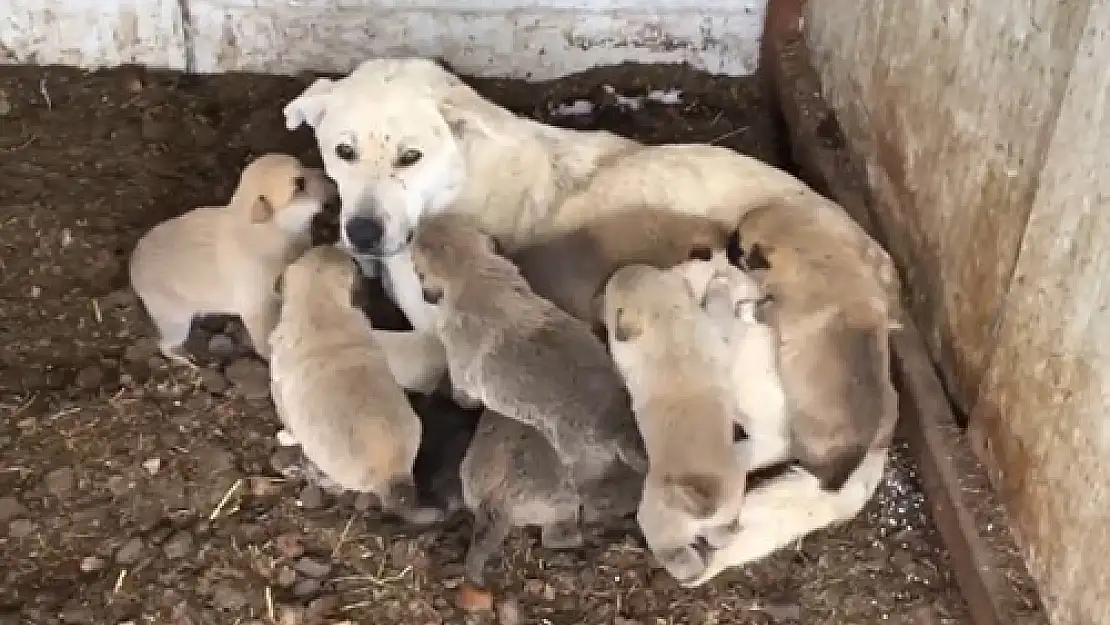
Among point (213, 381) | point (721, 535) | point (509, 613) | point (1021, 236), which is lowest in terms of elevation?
point (509, 613)

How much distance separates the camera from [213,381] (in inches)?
128

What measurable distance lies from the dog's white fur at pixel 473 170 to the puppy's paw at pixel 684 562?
0.83 meters

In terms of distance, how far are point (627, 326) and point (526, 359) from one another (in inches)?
8.2

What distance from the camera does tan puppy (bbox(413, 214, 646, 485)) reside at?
263 centimetres

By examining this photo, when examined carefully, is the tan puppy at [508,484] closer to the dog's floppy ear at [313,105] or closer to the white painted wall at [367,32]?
the dog's floppy ear at [313,105]

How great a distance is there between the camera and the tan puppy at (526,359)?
8.64ft

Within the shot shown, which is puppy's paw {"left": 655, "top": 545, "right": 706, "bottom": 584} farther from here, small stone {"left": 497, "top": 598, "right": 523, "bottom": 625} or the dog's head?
the dog's head

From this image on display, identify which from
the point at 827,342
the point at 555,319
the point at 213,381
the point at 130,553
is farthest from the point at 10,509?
the point at 827,342

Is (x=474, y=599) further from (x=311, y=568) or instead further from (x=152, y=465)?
(x=152, y=465)

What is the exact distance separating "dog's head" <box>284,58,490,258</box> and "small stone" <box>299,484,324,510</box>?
537 millimetres

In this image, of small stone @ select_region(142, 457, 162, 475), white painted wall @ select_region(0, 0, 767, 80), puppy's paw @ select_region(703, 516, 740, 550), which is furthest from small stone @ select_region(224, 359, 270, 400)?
white painted wall @ select_region(0, 0, 767, 80)

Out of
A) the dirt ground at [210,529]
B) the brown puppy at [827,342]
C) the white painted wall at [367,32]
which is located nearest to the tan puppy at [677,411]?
the brown puppy at [827,342]

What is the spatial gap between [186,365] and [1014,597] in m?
1.95

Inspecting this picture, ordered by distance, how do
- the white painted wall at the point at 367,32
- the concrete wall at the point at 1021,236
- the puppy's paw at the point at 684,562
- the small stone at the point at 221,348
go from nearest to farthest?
the concrete wall at the point at 1021,236
the puppy's paw at the point at 684,562
the small stone at the point at 221,348
the white painted wall at the point at 367,32
